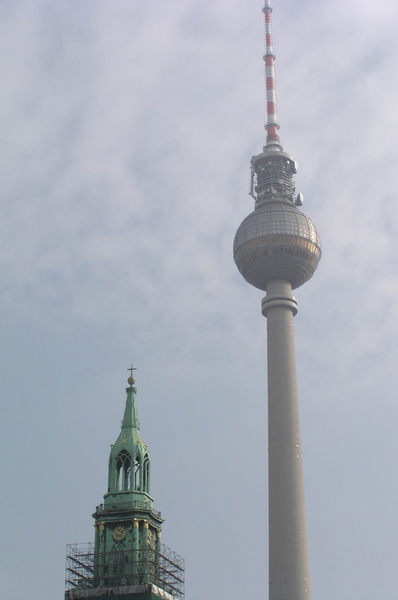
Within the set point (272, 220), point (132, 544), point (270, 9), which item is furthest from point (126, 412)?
point (270, 9)

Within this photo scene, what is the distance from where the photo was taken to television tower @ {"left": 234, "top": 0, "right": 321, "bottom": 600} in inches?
4712

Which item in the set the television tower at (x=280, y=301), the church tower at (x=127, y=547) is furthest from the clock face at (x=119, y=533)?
the television tower at (x=280, y=301)

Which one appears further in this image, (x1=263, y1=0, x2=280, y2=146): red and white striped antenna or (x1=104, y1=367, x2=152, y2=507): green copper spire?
(x1=263, y1=0, x2=280, y2=146): red and white striped antenna

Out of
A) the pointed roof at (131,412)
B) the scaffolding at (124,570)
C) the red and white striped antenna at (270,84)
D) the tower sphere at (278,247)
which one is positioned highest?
the red and white striped antenna at (270,84)

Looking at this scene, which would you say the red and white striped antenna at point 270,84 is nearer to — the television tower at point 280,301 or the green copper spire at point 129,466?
Result: the television tower at point 280,301

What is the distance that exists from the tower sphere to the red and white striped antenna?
1864 cm

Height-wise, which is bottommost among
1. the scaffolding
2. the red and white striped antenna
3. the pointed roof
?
the scaffolding

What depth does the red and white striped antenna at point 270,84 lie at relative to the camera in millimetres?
157000

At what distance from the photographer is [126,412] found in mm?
120562

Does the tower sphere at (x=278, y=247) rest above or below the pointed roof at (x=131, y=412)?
above

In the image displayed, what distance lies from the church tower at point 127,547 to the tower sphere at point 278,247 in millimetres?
42452

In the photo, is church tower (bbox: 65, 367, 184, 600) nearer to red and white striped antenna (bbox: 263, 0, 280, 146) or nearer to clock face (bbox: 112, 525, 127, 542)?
clock face (bbox: 112, 525, 127, 542)

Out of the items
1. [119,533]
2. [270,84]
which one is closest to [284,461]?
[119,533]

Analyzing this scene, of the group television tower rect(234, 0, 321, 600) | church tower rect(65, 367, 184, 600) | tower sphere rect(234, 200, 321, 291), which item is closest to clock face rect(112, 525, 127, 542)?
church tower rect(65, 367, 184, 600)
